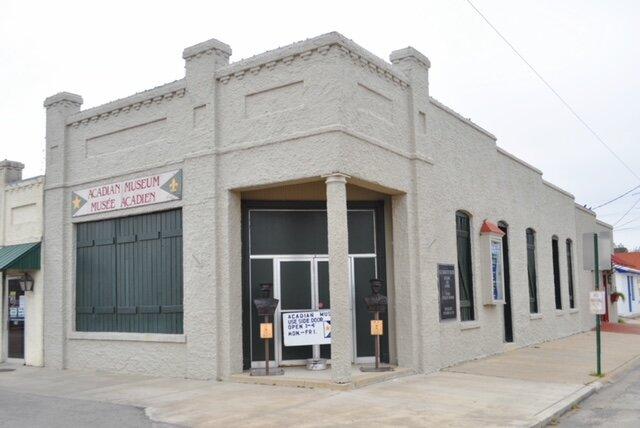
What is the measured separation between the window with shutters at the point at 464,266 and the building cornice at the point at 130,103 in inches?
271

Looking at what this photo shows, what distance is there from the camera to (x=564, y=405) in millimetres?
9086

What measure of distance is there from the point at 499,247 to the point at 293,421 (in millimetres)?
9752

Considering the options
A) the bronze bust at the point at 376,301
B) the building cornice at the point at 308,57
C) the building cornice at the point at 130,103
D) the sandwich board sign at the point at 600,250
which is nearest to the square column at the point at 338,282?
the bronze bust at the point at 376,301

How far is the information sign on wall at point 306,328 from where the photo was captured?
11.9 m

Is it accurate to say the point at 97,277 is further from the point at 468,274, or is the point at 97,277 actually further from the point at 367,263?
the point at 468,274

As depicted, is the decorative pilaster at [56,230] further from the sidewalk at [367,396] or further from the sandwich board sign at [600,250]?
the sandwich board sign at [600,250]

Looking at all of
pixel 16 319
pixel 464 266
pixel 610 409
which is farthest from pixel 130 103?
pixel 610 409

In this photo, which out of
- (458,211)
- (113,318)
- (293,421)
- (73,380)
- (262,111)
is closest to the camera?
(293,421)

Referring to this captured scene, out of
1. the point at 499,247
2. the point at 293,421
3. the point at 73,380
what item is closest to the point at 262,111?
the point at 293,421

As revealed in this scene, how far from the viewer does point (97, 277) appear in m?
13.9

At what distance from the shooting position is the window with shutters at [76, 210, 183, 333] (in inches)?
495

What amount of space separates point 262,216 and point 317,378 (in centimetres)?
337

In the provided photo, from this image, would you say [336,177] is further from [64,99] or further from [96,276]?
[64,99]

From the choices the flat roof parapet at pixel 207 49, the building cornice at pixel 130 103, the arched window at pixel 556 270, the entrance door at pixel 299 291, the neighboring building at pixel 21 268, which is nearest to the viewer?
the flat roof parapet at pixel 207 49
